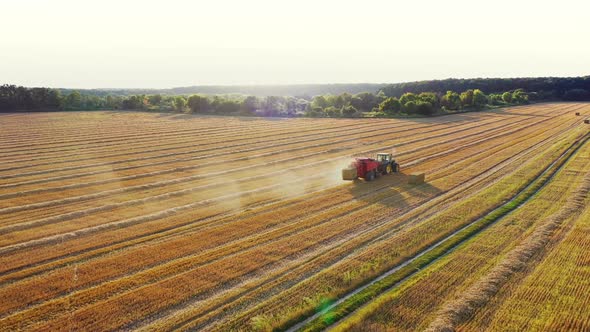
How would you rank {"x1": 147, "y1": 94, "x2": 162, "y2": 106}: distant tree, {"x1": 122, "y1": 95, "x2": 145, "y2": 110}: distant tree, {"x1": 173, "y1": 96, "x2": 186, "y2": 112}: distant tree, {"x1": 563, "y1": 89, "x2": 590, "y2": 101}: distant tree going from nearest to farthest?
{"x1": 173, "y1": 96, "x2": 186, "y2": 112}: distant tree, {"x1": 122, "y1": 95, "x2": 145, "y2": 110}: distant tree, {"x1": 147, "y1": 94, "x2": 162, "y2": 106}: distant tree, {"x1": 563, "y1": 89, "x2": 590, "y2": 101}: distant tree

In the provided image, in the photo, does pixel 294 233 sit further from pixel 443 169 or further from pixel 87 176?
pixel 87 176

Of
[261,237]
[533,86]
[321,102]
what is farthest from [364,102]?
[261,237]

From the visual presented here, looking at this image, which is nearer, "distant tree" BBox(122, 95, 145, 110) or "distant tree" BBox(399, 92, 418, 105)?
"distant tree" BBox(399, 92, 418, 105)

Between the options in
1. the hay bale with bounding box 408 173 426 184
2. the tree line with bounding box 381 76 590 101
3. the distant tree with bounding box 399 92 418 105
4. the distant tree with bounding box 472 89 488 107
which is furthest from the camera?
the tree line with bounding box 381 76 590 101

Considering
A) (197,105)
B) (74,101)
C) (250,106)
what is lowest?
(250,106)

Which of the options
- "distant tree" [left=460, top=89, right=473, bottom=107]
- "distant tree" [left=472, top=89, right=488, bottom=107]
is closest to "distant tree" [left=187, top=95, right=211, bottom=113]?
"distant tree" [left=460, top=89, right=473, bottom=107]

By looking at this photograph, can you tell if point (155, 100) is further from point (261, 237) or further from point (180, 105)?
point (261, 237)

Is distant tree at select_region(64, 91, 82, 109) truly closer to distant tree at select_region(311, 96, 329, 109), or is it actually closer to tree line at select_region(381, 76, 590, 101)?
distant tree at select_region(311, 96, 329, 109)

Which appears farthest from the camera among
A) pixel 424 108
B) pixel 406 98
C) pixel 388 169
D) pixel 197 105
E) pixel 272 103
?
pixel 197 105
